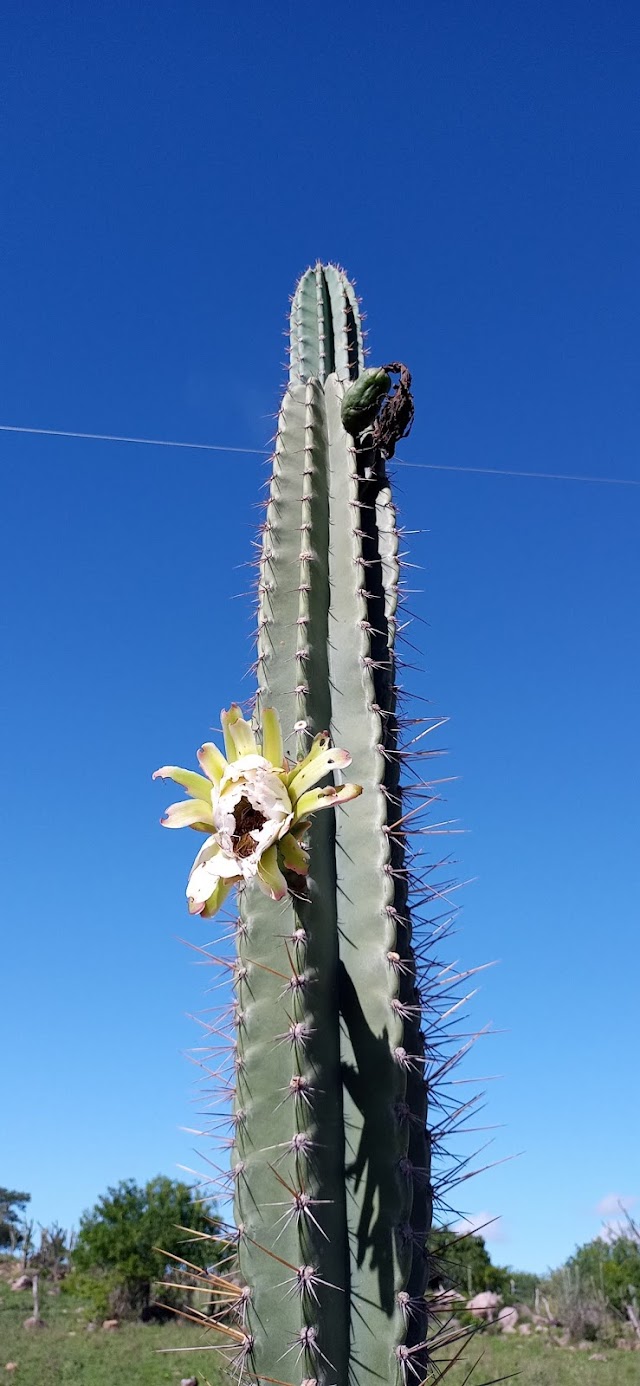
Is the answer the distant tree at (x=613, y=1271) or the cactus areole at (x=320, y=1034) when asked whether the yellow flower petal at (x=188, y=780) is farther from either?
the distant tree at (x=613, y=1271)

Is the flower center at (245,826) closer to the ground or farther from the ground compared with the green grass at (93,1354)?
farther from the ground

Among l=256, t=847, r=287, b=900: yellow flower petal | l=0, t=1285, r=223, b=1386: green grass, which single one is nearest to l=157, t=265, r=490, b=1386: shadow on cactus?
l=256, t=847, r=287, b=900: yellow flower petal

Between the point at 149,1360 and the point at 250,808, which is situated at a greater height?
the point at 250,808

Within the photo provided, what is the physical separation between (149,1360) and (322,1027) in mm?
15657

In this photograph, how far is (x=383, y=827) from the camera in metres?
2.22

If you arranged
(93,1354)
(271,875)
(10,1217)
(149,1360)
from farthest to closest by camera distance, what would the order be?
(10,1217) → (93,1354) → (149,1360) → (271,875)

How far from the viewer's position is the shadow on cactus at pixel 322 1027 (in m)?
1.88

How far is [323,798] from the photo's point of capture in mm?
1903

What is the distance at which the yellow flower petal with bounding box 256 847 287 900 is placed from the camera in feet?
6.16

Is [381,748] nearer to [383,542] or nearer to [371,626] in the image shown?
[371,626]

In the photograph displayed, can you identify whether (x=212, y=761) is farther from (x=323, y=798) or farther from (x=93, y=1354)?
(x=93, y=1354)

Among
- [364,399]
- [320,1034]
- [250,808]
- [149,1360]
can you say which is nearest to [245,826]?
[250,808]

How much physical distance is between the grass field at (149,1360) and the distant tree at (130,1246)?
0.99 metres

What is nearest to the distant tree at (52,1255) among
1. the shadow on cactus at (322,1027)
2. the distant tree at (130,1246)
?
the distant tree at (130,1246)
